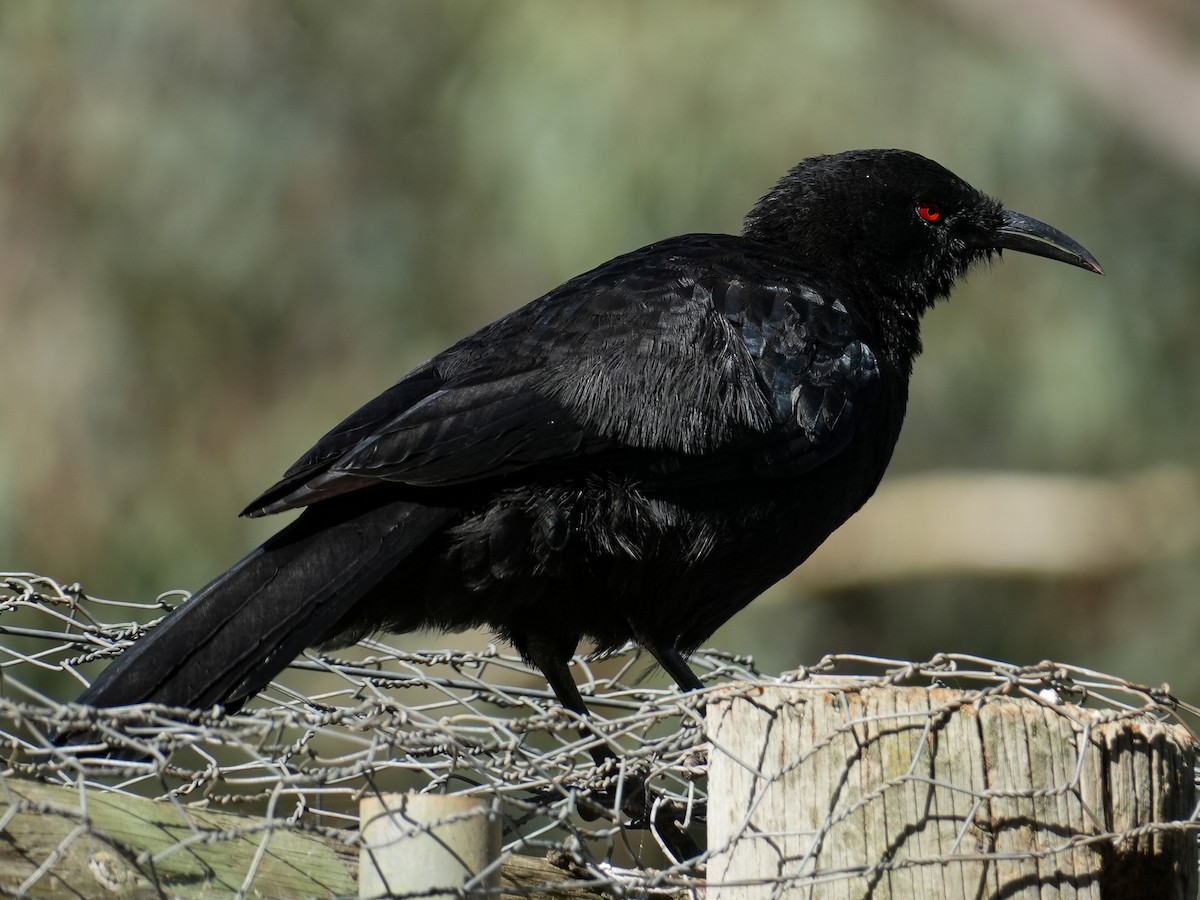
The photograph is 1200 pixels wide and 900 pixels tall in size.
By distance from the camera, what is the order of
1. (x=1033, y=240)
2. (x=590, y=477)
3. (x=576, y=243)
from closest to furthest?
(x=590, y=477)
(x=1033, y=240)
(x=576, y=243)

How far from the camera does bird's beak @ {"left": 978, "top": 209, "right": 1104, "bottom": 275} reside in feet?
14.6

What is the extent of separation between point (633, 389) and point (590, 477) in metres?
0.21

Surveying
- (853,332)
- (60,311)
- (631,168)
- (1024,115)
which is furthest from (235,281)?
(853,332)

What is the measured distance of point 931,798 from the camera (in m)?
2.00

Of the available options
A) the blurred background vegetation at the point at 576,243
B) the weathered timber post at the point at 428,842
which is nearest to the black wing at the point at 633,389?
the weathered timber post at the point at 428,842

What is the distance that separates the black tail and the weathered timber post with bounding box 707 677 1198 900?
0.94 m

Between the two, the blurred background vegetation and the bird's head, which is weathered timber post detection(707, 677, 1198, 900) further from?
the blurred background vegetation

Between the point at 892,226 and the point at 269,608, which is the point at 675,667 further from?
the point at 892,226

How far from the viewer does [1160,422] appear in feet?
31.4

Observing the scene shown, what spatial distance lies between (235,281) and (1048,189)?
511 cm

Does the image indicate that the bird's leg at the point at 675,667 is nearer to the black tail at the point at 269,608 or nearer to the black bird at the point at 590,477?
the black bird at the point at 590,477

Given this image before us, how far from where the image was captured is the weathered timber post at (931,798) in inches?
78.3

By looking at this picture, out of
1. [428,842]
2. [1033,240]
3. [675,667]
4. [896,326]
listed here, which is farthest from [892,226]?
[428,842]

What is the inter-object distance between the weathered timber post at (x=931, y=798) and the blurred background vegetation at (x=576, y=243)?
704 centimetres
